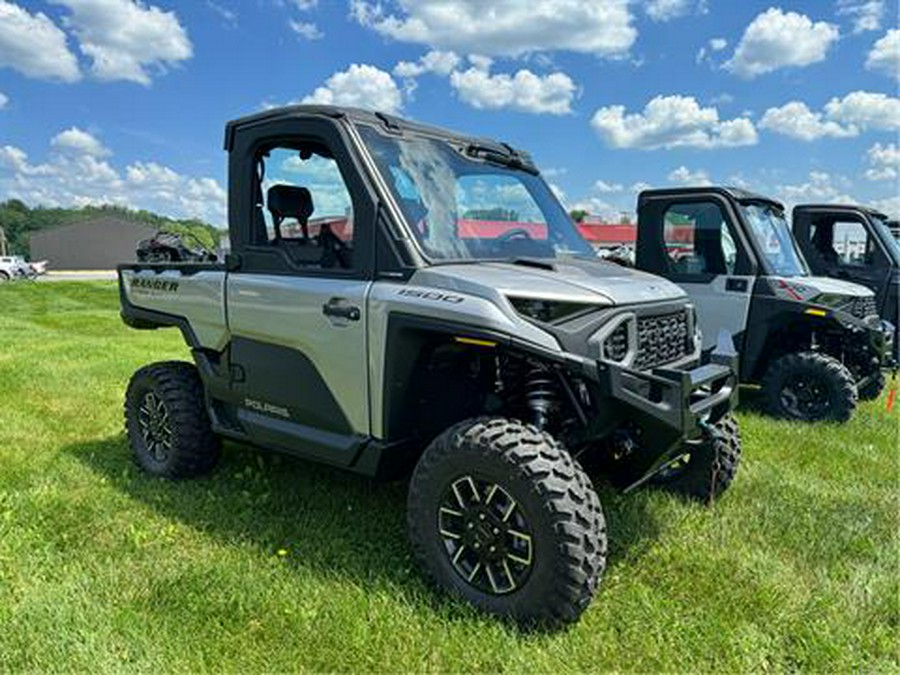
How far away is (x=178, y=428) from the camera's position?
4.56m

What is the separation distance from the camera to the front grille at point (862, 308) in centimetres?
706

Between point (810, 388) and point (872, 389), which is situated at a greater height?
point (810, 388)

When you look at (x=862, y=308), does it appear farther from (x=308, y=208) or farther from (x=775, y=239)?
(x=308, y=208)

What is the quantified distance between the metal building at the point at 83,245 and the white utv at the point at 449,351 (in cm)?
7718

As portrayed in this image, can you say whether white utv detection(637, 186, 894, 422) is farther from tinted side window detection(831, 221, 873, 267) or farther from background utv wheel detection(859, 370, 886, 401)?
tinted side window detection(831, 221, 873, 267)

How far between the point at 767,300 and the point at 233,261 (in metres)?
5.23

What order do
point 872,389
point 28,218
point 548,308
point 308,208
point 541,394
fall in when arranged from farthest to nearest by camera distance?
1. point 28,218
2. point 872,389
3. point 308,208
4. point 541,394
5. point 548,308

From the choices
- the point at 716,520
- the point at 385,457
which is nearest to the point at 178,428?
the point at 385,457

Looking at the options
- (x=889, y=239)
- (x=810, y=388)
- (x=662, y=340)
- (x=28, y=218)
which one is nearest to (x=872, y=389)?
(x=810, y=388)

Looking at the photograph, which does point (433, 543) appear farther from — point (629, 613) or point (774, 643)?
point (774, 643)

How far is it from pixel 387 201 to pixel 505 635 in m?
2.03

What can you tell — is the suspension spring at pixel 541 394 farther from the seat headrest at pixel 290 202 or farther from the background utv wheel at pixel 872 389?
the background utv wheel at pixel 872 389

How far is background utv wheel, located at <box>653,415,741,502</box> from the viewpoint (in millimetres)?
4270

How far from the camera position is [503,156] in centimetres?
423
